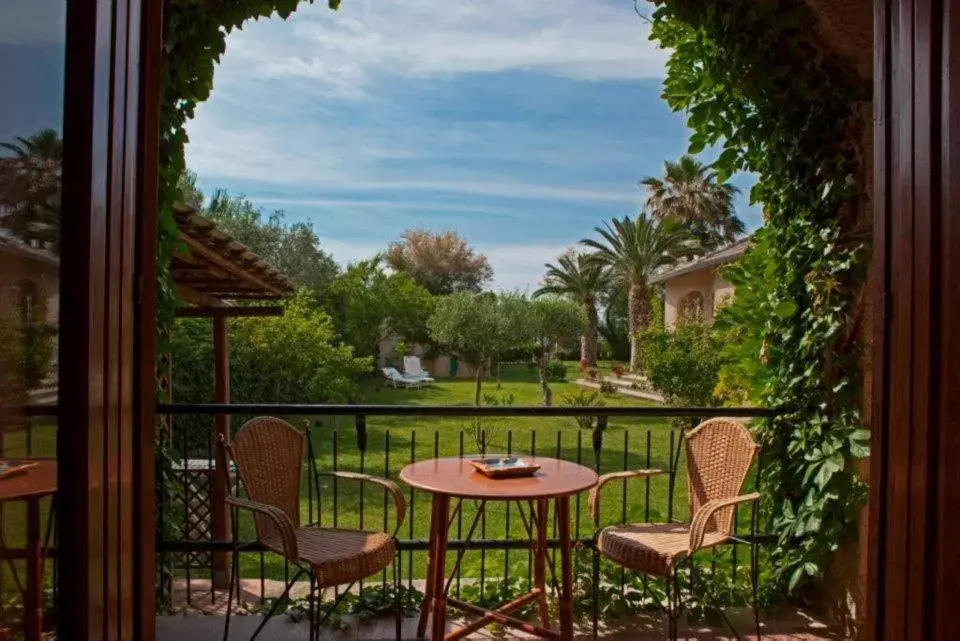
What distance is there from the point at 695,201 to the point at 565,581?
23999 millimetres

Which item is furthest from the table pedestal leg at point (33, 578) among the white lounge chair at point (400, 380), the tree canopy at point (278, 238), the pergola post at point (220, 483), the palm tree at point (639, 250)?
the palm tree at point (639, 250)

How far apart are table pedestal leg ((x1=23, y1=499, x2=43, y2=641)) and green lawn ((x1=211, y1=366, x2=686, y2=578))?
7.19 ft

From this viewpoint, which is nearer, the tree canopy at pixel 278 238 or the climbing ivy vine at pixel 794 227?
the climbing ivy vine at pixel 794 227

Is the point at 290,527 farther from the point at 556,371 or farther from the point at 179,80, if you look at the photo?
the point at 556,371

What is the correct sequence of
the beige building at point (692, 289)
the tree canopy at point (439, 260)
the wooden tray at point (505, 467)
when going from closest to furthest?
the wooden tray at point (505, 467) < the beige building at point (692, 289) < the tree canopy at point (439, 260)

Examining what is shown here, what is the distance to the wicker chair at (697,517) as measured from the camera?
109 inches

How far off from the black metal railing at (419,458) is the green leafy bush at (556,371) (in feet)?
22.0

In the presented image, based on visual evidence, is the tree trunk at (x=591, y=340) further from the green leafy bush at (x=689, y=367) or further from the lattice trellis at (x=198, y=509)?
the lattice trellis at (x=198, y=509)

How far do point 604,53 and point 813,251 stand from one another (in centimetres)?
856

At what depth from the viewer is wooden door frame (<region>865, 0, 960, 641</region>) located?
0.89 meters

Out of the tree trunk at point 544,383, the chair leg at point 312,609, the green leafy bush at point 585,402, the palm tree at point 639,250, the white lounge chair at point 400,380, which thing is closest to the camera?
the chair leg at point 312,609

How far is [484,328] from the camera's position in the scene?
741 inches

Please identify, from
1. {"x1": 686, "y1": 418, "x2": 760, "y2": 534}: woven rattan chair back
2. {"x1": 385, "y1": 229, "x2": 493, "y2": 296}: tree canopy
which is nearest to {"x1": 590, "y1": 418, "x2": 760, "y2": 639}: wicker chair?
{"x1": 686, "y1": 418, "x2": 760, "y2": 534}: woven rattan chair back

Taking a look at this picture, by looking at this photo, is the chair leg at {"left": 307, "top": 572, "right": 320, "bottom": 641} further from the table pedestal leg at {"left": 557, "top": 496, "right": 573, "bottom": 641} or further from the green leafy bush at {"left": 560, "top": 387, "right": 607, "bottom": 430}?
the green leafy bush at {"left": 560, "top": 387, "right": 607, "bottom": 430}
